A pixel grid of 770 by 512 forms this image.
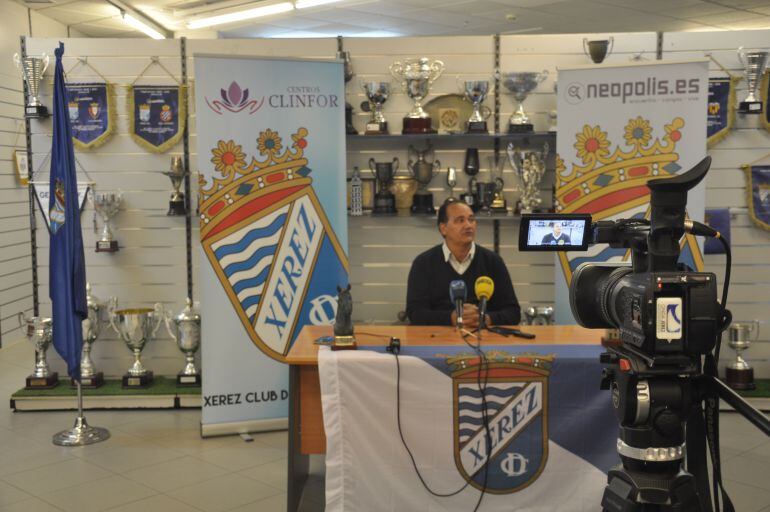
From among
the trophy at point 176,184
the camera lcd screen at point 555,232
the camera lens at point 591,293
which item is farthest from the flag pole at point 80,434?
the camera lens at point 591,293

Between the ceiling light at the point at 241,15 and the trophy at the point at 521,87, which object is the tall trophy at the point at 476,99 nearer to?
the trophy at the point at 521,87

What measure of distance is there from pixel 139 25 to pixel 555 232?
8357 mm

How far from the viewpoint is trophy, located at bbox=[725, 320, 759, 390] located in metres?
5.27

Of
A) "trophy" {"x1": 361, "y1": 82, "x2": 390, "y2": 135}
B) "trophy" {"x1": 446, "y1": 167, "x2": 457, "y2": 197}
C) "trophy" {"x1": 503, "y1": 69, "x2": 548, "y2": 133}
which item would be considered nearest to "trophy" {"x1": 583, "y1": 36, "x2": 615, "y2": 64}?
"trophy" {"x1": 503, "y1": 69, "x2": 548, "y2": 133}

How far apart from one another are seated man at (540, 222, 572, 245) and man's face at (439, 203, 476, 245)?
214 centimetres

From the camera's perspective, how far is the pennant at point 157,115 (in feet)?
18.0

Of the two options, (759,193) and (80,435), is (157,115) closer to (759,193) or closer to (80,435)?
(80,435)

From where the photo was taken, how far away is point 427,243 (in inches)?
222

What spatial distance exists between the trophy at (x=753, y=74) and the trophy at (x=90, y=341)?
4.41 m

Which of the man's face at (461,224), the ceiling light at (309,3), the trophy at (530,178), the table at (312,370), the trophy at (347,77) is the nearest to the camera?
the table at (312,370)

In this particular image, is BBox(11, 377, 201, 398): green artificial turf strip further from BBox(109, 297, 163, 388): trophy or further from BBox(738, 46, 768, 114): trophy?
BBox(738, 46, 768, 114): trophy

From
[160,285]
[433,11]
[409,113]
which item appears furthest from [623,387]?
[433,11]

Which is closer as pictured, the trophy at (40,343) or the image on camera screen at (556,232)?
the image on camera screen at (556,232)

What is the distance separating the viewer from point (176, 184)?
5.46 meters
